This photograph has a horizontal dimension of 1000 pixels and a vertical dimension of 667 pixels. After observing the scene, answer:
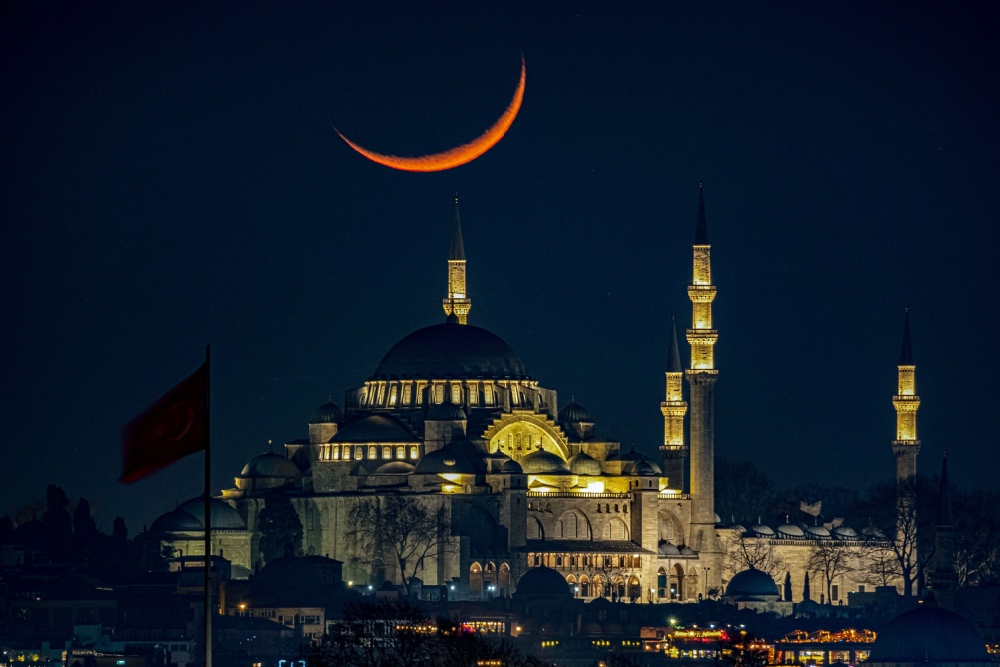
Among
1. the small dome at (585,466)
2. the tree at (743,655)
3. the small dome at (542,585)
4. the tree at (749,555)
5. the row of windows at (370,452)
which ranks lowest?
the tree at (743,655)

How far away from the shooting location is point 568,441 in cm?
12238

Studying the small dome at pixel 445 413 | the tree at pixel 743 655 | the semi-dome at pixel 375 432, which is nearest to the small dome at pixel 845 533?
the small dome at pixel 445 413

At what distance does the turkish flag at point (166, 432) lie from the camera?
135 feet

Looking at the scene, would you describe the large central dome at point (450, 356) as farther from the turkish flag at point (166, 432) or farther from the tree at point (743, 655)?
the turkish flag at point (166, 432)

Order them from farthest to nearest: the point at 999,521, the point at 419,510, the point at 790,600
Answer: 1. the point at 999,521
2. the point at 790,600
3. the point at 419,510

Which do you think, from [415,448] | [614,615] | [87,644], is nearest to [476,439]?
[415,448]

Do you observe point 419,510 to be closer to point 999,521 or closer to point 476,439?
point 476,439

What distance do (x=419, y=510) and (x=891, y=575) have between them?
22.0m

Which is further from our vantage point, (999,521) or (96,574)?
(999,521)

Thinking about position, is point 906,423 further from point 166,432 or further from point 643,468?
point 166,432

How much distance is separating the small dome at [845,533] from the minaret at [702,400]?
9.76m

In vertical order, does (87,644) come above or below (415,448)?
below

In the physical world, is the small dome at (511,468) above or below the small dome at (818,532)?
above

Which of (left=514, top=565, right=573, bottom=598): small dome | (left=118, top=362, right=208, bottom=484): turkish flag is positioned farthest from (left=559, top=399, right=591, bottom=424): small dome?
(left=118, top=362, right=208, bottom=484): turkish flag
